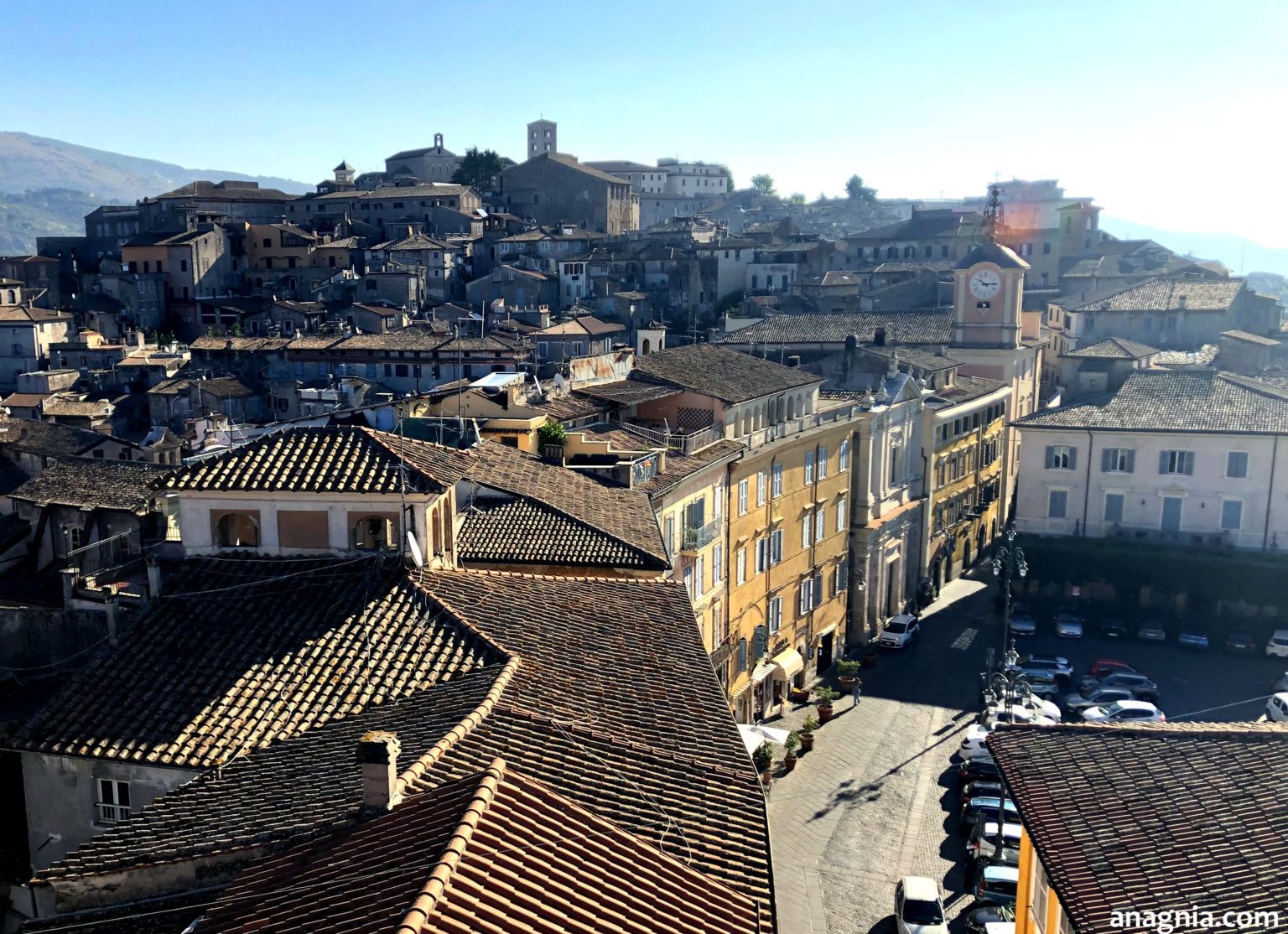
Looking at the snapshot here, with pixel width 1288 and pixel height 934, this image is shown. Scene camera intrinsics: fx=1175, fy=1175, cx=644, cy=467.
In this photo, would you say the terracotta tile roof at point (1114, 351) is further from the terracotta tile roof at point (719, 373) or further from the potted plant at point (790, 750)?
the potted plant at point (790, 750)

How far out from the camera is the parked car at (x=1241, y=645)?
40562 mm

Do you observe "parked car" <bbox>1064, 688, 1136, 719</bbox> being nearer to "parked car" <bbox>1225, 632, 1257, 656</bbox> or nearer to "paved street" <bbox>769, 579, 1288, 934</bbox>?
"paved street" <bbox>769, 579, 1288, 934</bbox>

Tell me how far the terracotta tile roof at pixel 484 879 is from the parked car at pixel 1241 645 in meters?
36.8

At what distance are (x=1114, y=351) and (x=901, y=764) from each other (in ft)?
112

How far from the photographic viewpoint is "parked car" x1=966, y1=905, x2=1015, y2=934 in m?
22.0

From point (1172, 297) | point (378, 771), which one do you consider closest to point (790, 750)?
point (378, 771)

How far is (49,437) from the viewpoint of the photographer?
4656 centimetres

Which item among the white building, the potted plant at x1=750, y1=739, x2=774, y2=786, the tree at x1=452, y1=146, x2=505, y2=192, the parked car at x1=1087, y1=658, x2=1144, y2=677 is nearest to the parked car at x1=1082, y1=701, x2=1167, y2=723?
the parked car at x1=1087, y1=658, x2=1144, y2=677

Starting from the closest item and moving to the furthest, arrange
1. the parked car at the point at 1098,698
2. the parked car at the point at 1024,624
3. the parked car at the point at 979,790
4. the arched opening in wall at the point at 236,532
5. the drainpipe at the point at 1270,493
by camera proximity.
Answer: the arched opening in wall at the point at 236,532 → the parked car at the point at 979,790 → the parked car at the point at 1098,698 → the drainpipe at the point at 1270,493 → the parked car at the point at 1024,624

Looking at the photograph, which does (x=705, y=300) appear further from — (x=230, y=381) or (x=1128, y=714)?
(x=1128, y=714)

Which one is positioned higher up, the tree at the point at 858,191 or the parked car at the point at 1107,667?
the tree at the point at 858,191

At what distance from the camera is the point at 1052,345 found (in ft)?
230

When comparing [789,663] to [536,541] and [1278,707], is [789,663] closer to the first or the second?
[1278,707]

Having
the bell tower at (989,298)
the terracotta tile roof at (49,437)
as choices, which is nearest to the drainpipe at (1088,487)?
the bell tower at (989,298)
